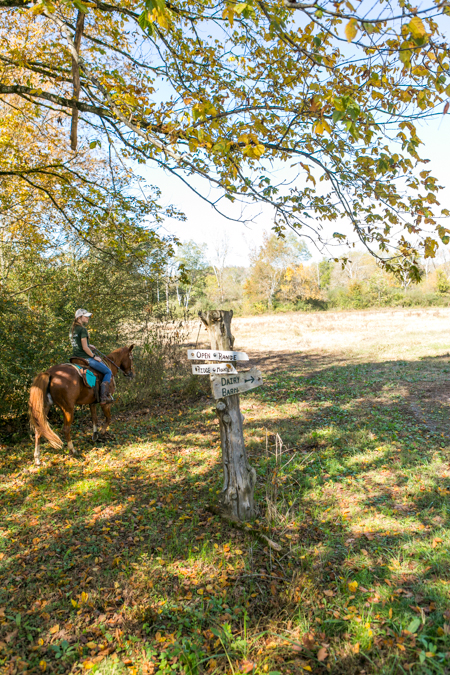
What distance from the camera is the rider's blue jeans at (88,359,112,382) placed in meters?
7.48

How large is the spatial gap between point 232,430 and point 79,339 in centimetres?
413

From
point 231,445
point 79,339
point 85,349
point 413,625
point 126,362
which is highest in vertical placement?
point 79,339

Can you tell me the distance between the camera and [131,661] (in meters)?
2.94

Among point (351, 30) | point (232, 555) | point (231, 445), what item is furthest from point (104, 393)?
point (351, 30)

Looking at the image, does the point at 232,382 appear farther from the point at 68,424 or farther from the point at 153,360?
the point at 153,360

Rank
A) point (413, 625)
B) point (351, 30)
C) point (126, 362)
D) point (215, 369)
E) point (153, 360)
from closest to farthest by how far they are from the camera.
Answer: point (413, 625)
point (351, 30)
point (215, 369)
point (126, 362)
point (153, 360)

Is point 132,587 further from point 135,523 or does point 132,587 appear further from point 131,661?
point 135,523

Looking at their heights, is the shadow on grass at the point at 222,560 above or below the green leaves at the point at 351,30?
below

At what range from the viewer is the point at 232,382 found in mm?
4344

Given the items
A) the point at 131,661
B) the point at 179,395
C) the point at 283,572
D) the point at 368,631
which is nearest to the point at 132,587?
the point at 131,661

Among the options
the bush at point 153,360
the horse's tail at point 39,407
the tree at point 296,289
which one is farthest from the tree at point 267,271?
the horse's tail at point 39,407

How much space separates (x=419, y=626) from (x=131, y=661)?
88.9 inches

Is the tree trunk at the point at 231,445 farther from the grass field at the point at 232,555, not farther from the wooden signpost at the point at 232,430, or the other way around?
the grass field at the point at 232,555

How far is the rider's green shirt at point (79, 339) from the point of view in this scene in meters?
7.22
